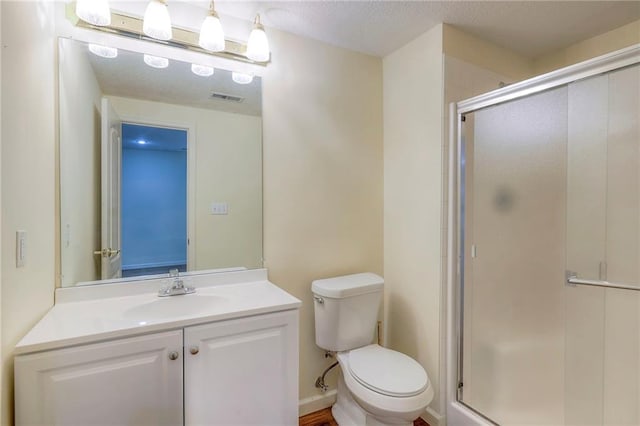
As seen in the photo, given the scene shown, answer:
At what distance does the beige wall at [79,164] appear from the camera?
135cm

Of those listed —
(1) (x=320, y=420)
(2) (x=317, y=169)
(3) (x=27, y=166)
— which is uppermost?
(2) (x=317, y=169)

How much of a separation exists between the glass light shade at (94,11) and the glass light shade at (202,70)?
15.3 inches

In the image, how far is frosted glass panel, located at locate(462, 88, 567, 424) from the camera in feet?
5.77

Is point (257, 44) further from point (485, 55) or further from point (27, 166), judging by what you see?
point (485, 55)

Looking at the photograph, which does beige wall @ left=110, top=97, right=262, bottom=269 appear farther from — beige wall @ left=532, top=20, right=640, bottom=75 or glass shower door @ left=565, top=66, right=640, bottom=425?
beige wall @ left=532, top=20, right=640, bottom=75

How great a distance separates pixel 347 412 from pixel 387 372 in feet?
1.57

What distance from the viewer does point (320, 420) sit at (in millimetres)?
1827

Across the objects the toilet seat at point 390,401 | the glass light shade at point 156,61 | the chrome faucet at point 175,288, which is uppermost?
the glass light shade at point 156,61

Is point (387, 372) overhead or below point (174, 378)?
below

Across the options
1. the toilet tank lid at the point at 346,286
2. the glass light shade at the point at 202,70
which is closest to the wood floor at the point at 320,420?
the toilet tank lid at the point at 346,286

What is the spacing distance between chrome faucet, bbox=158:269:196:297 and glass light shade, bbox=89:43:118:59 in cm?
106

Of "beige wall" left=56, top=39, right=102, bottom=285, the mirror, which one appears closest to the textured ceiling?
the mirror

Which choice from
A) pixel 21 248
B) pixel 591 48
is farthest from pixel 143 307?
pixel 591 48

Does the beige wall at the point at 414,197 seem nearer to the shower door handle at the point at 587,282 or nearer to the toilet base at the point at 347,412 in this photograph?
the toilet base at the point at 347,412
